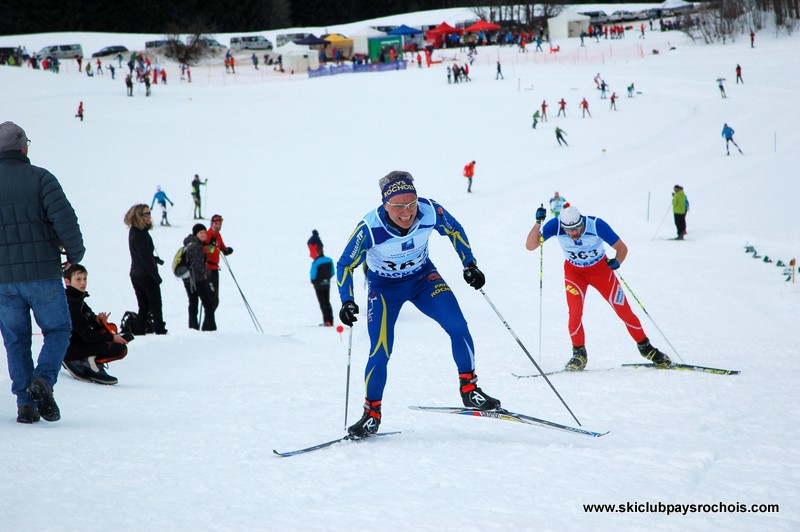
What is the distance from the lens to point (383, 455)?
456cm

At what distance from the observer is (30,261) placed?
182 inches

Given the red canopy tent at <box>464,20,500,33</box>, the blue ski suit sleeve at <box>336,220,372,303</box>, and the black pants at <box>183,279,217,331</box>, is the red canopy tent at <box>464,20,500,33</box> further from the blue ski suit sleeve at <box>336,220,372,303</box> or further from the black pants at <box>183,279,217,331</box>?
the blue ski suit sleeve at <box>336,220,372,303</box>

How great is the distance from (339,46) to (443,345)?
59.7 meters

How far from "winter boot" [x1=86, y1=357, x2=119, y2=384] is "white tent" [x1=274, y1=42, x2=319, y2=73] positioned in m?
54.8

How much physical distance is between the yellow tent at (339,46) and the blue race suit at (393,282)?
60797 mm

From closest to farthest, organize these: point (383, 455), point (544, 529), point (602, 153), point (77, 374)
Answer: point (544, 529) < point (383, 455) < point (77, 374) < point (602, 153)

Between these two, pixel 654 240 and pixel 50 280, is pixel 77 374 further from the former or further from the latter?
pixel 654 240

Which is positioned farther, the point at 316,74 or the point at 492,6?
the point at 492,6

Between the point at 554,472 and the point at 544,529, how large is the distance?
785 mm

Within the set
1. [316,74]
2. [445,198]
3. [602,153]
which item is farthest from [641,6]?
[445,198]

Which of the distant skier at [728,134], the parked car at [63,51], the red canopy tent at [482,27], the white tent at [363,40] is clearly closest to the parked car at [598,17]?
the red canopy tent at [482,27]

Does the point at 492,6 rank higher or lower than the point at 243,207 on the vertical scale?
higher

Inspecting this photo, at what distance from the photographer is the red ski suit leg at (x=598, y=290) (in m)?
7.68

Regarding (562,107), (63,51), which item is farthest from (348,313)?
(63,51)
